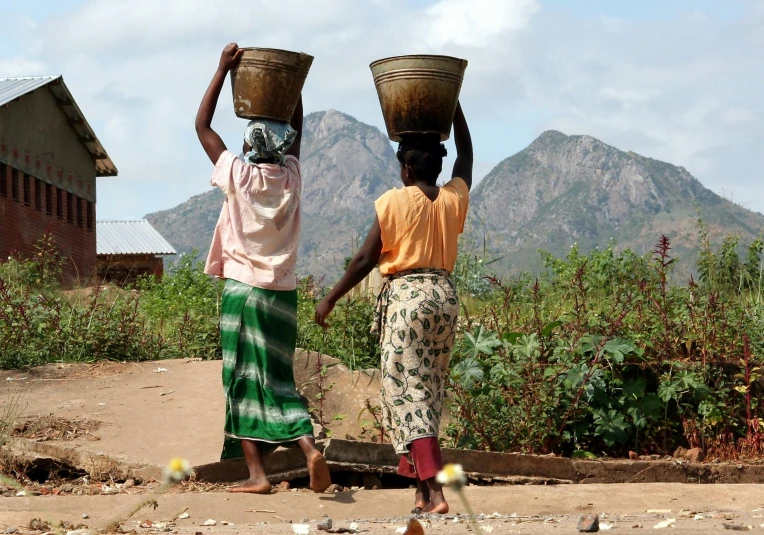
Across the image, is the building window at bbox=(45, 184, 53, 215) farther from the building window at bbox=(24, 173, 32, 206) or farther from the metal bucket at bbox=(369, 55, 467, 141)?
the metal bucket at bbox=(369, 55, 467, 141)

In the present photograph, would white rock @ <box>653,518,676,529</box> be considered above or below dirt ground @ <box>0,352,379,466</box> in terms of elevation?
below

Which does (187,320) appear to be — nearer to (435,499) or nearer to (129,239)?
(435,499)

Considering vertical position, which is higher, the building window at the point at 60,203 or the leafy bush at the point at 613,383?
the building window at the point at 60,203

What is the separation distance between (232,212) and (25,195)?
22.1m

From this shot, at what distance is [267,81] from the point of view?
5.12 m

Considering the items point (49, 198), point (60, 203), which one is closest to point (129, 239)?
point (60, 203)

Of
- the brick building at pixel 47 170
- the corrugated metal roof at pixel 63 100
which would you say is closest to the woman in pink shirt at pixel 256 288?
the brick building at pixel 47 170

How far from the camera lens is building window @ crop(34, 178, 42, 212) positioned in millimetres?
26217

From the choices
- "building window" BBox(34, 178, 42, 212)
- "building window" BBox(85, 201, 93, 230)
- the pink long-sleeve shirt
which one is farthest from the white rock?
"building window" BBox(85, 201, 93, 230)

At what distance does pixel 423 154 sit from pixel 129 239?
36933 mm

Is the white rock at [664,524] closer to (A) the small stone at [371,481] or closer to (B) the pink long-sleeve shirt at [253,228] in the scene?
(A) the small stone at [371,481]

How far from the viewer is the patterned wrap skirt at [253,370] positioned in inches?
198

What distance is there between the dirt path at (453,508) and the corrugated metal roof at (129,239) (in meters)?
32.6

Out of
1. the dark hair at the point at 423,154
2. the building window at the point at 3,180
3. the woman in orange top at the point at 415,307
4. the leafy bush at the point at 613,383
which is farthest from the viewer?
the building window at the point at 3,180
